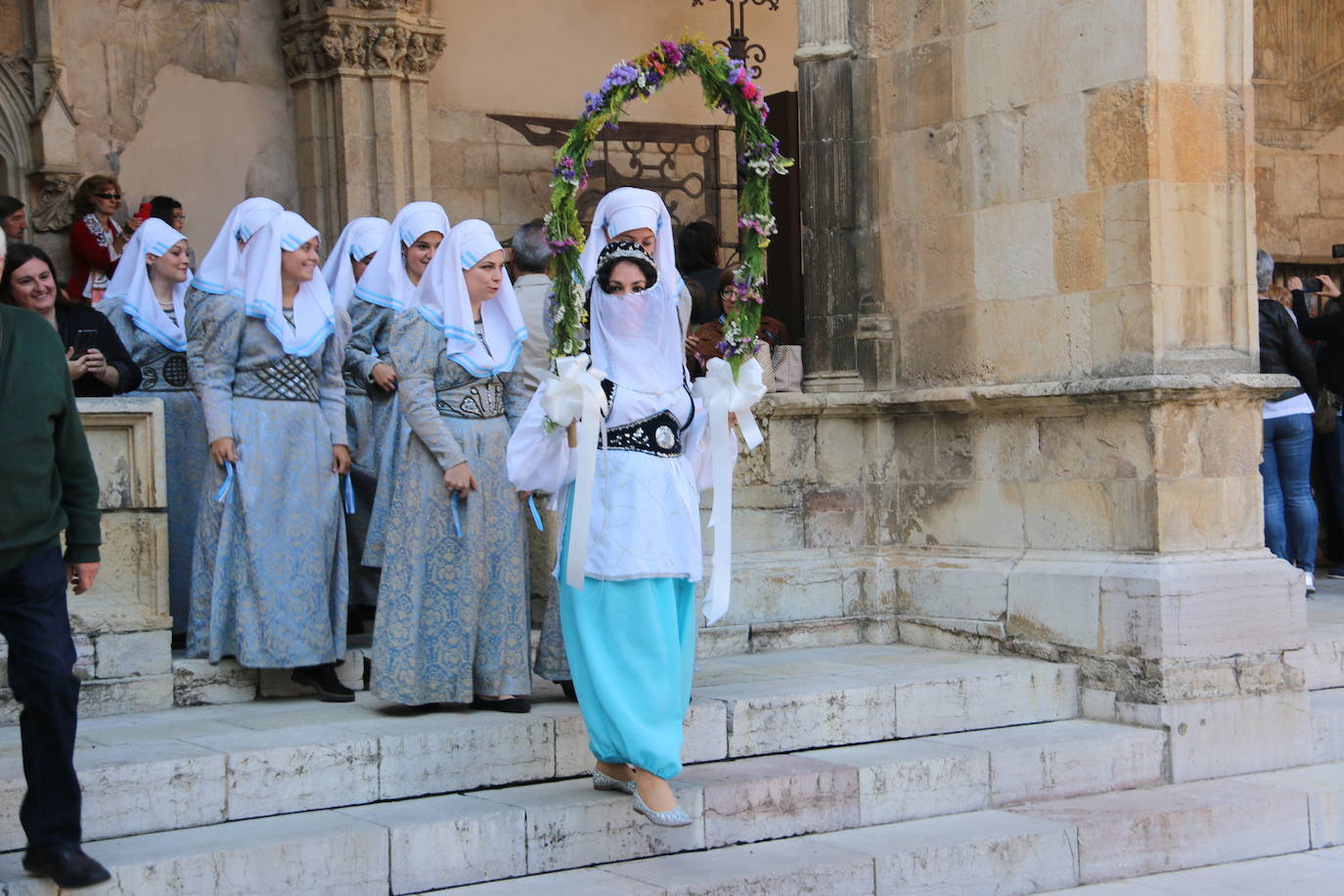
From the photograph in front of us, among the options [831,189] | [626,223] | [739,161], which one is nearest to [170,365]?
[626,223]

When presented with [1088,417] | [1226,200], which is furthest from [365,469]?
[1226,200]

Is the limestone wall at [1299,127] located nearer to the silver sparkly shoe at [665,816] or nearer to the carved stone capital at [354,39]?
the carved stone capital at [354,39]

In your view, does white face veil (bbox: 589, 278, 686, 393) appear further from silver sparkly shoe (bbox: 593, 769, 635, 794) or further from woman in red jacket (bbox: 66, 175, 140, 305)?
woman in red jacket (bbox: 66, 175, 140, 305)

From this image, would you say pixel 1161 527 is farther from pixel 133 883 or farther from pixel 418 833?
pixel 133 883

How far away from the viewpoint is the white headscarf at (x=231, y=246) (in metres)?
6.33

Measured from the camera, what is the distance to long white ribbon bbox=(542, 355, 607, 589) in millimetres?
5344

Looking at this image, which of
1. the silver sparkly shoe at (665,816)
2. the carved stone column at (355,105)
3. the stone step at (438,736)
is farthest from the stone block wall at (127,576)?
the carved stone column at (355,105)

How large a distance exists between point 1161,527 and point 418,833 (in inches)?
130

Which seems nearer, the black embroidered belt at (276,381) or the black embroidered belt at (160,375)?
the black embroidered belt at (276,381)

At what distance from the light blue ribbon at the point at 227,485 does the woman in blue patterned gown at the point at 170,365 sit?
1.72 ft

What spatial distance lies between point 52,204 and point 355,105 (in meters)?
1.90

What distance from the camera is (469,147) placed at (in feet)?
37.2

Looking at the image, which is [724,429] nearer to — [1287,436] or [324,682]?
[324,682]

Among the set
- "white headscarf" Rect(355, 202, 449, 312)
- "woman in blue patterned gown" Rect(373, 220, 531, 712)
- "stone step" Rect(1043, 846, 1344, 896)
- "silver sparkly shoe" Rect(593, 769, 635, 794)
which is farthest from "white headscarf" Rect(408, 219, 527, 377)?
"stone step" Rect(1043, 846, 1344, 896)
